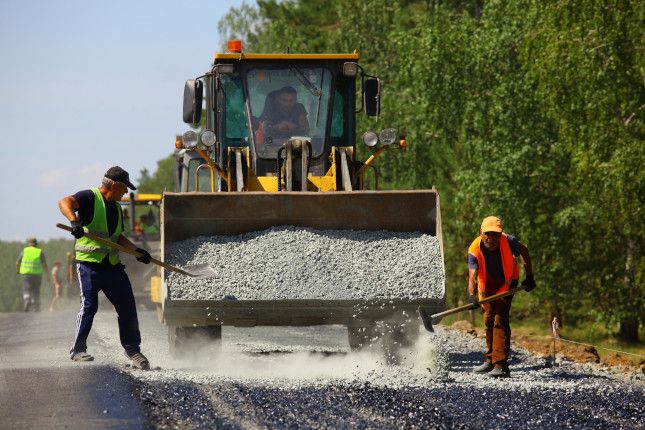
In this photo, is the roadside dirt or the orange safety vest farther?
the roadside dirt

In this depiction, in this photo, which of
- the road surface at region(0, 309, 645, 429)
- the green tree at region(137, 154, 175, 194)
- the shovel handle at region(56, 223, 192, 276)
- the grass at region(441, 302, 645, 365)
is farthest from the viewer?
the green tree at region(137, 154, 175, 194)

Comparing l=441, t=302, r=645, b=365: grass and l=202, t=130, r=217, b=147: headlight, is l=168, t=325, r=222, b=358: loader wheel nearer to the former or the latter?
l=202, t=130, r=217, b=147: headlight

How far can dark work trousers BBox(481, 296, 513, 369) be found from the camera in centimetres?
1039

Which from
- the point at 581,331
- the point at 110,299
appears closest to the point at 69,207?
the point at 110,299

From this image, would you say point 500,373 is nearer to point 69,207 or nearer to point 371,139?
point 371,139

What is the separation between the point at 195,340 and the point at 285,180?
6.41 ft

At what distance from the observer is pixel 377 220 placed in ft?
36.5

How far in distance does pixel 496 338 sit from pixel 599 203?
30.3 ft

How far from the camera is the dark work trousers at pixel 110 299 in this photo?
10.5 meters

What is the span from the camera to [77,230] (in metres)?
10.0

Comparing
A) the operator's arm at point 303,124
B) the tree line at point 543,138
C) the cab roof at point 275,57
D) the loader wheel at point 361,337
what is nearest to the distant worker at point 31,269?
the tree line at point 543,138

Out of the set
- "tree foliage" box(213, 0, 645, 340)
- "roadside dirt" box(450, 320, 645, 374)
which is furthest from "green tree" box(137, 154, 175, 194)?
"roadside dirt" box(450, 320, 645, 374)

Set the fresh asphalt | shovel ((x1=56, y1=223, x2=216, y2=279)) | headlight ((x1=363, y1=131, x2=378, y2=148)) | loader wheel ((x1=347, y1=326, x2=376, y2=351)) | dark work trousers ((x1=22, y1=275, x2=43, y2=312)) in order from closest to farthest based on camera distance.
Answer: the fresh asphalt < shovel ((x1=56, y1=223, x2=216, y2=279)) < loader wheel ((x1=347, y1=326, x2=376, y2=351)) < headlight ((x1=363, y1=131, x2=378, y2=148)) < dark work trousers ((x1=22, y1=275, x2=43, y2=312))

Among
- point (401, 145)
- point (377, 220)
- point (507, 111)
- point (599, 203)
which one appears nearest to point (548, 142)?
point (507, 111)
